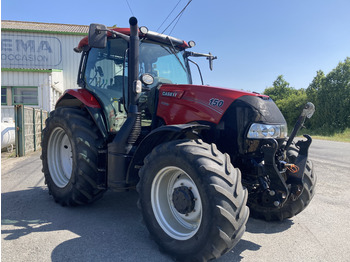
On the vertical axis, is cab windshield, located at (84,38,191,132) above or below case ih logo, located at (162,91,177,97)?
above

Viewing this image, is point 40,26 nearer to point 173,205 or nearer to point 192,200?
point 173,205

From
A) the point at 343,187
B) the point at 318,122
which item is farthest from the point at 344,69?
the point at 343,187

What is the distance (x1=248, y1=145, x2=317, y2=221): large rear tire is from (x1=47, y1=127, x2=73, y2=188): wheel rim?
2.90 metres

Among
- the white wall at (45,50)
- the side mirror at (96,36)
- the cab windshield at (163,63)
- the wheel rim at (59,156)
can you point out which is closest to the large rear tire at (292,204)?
the cab windshield at (163,63)

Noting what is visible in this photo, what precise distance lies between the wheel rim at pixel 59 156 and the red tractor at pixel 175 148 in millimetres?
19

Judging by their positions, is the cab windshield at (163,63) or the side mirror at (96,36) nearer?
the side mirror at (96,36)

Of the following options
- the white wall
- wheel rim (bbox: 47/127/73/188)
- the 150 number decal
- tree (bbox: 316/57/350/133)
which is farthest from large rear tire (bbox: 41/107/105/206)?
tree (bbox: 316/57/350/133)

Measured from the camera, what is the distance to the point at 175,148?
2.55 m

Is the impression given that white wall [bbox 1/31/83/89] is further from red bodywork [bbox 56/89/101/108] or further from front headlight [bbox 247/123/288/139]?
front headlight [bbox 247/123/288/139]

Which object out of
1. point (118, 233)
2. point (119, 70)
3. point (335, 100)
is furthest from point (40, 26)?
point (335, 100)

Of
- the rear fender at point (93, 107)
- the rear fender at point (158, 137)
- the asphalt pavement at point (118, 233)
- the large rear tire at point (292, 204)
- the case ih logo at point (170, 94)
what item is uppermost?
the case ih logo at point (170, 94)

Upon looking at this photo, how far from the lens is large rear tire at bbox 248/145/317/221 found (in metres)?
3.29

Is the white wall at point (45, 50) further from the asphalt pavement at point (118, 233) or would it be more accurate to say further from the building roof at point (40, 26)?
the asphalt pavement at point (118, 233)

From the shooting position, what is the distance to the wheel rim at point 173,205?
2.64 metres
